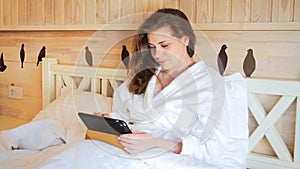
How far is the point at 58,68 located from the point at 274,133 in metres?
1.19

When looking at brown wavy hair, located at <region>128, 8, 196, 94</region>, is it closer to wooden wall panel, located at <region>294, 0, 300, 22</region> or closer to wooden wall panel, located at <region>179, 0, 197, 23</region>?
wooden wall panel, located at <region>179, 0, 197, 23</region>

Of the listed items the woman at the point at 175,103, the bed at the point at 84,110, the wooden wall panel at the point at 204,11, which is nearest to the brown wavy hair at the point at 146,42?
the woman at the point at 175,103

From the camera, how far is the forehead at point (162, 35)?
4.30ft

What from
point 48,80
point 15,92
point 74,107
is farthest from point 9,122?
point 74,107

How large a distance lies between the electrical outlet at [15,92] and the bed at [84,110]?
33cm

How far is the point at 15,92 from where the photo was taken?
2279mm

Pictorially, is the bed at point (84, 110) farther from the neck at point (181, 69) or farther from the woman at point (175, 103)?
the neck at point (181, 69)

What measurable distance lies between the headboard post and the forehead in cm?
86

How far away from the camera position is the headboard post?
1.97 m

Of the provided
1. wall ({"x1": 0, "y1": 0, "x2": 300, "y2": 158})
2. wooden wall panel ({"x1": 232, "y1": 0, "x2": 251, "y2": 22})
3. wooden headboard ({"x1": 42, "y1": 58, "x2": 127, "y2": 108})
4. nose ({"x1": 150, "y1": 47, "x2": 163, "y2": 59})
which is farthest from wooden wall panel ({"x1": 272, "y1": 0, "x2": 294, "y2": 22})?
wooden headboard ({"x1": 42, "y1": 58, "x2": 127, "y2": 108})

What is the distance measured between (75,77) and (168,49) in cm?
79

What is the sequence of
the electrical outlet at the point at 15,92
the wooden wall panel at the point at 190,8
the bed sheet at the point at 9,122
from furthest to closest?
1. the electrical outlet at the point at 15,92
2. the bed sheet at the point at 9,122
3. the wooden wall panel at the point at 190,8

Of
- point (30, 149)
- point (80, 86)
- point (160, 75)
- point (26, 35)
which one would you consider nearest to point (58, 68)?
point (80, 86)

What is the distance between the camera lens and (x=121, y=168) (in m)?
1.10
